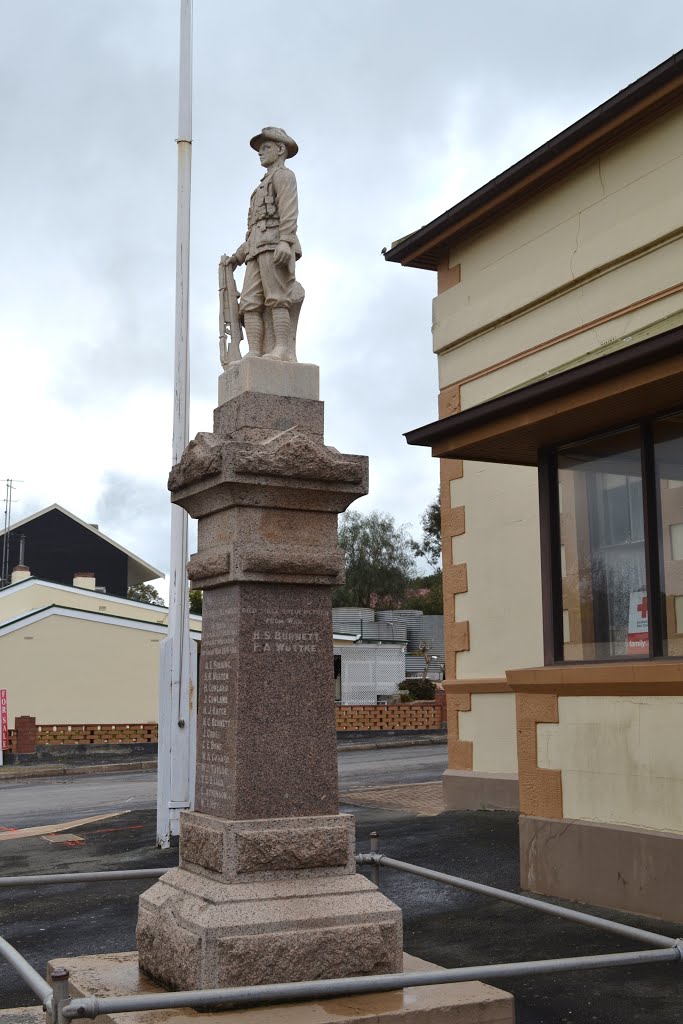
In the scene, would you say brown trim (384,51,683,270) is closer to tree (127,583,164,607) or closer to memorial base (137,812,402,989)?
memorial base (137,812,402,989)

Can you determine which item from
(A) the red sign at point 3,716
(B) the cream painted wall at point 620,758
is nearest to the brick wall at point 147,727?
(A) the red sign at point 3,716

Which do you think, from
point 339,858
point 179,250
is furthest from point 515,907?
point 179,250

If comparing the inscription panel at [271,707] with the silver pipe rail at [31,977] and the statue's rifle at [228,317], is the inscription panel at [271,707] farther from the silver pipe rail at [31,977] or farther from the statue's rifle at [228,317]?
the statue's rifle at [228,317]

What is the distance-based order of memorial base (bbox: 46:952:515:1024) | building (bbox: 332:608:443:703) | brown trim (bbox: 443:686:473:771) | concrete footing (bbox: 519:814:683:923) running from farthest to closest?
building (bbox: 332:608:443:703) < brown trim (bbox: 443:686:473:771) < concrete footing (bbox: 519:814:683:923) < memorial base (bbox: 46:952:515:1024)

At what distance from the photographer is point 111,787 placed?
23172 millimetres

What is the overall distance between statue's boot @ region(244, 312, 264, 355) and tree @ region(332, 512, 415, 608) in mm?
64390

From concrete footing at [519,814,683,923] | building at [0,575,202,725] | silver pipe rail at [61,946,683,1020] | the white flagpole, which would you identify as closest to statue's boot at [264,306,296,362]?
silver pipe rail at [61,946,683,1020]

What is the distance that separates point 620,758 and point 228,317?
15.4 feet

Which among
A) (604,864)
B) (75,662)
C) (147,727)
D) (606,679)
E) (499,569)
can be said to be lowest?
(604,864)

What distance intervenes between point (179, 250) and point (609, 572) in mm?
7913

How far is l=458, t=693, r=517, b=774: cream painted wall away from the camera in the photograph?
14.5 m

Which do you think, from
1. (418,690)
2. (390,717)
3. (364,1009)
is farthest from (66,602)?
(364,1009)

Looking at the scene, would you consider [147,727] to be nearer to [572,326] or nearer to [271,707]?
[572,326]

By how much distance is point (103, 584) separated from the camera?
53562 millimetres
